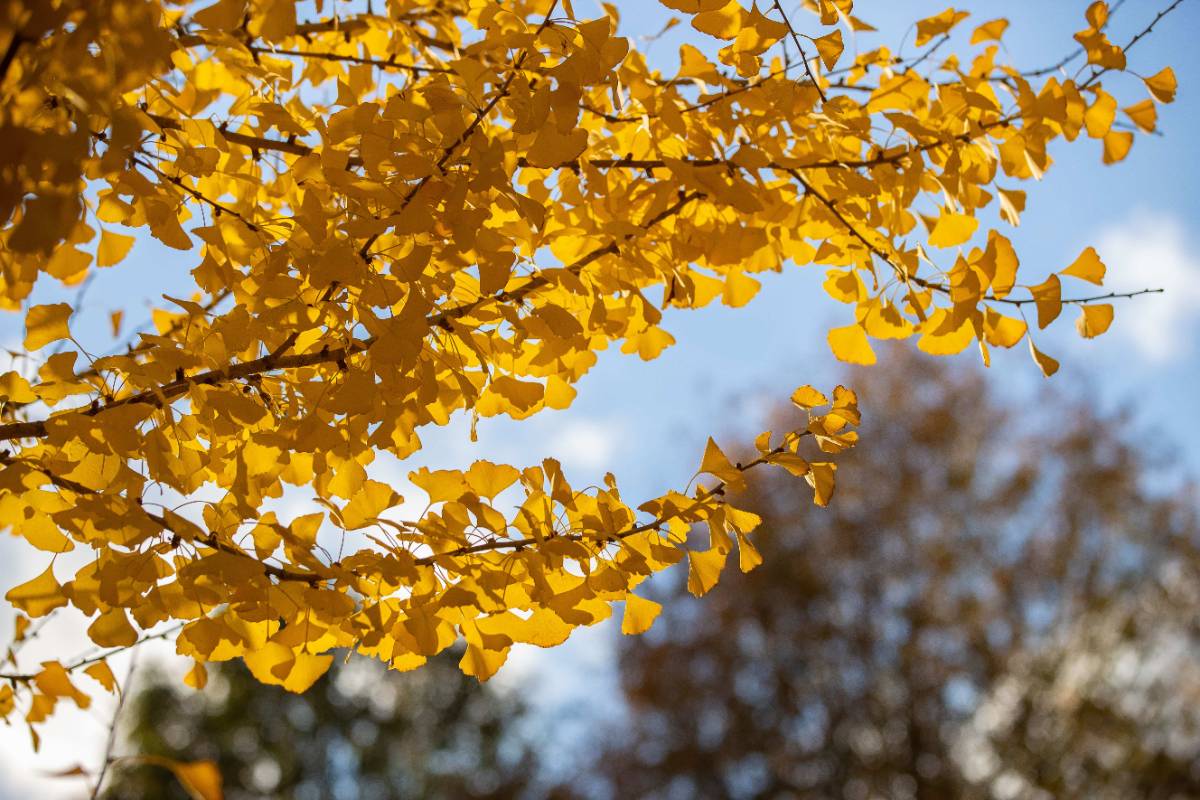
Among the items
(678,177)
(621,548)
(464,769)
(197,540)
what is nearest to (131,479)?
(197,540)

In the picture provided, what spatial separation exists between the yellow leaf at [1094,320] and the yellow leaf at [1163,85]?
350mm

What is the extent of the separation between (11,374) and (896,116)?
1125mm

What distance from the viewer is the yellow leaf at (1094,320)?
1314 millimetres

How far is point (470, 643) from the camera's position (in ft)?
3.66

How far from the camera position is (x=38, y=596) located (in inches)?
46.7

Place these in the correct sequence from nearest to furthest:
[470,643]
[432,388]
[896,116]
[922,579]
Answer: [432,388]
[470,643]
[896,116]
[922,579]

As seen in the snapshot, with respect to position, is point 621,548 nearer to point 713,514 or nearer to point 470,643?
point 713,514

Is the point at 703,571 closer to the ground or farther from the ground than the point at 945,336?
closer to the ground

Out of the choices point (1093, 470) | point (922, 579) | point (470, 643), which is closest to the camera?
point (470, 643)

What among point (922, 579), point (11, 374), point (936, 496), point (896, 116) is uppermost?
point (936, 496)

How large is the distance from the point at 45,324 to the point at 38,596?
0.33m

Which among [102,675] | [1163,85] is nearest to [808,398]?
[1163,85]

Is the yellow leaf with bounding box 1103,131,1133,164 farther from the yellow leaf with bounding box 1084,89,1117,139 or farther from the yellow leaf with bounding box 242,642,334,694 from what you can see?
the yellow leaf with bounding box 242,642,334,694

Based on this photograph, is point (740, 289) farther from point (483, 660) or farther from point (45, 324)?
point (45, 324)
